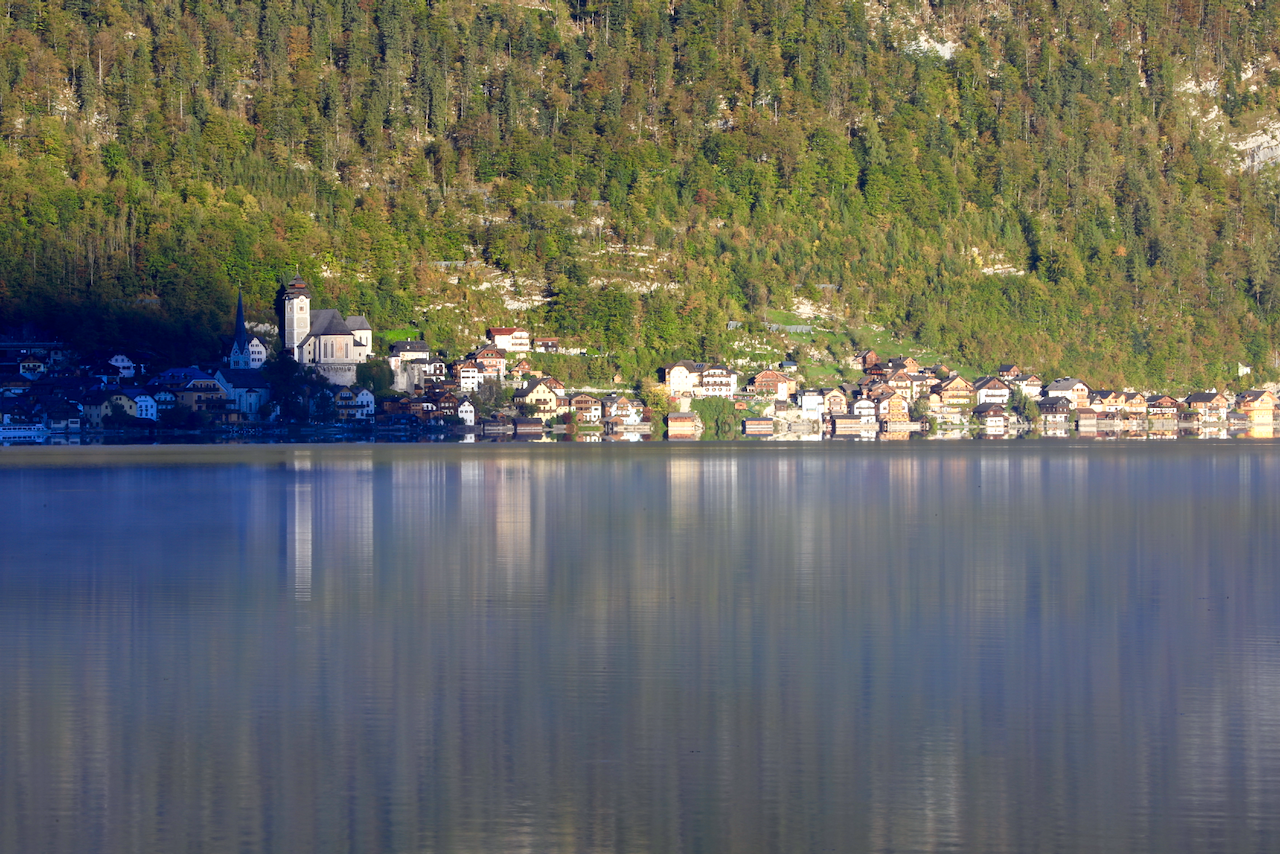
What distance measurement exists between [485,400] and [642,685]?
73522 millimetres

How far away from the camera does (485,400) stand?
85.9 meters

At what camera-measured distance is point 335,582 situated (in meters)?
20.0

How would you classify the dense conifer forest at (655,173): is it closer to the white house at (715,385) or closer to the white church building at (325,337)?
the white church building at (325,337)

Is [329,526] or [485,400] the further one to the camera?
[485,400]

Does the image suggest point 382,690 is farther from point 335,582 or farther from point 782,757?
point 335,582

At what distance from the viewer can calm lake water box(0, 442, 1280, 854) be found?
9.61 m

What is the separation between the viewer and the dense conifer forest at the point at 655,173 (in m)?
96.1

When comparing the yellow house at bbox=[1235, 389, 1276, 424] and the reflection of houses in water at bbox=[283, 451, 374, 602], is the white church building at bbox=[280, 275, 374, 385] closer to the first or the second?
the reflection of houses in water at bbox=[283, 451, 374, 602]

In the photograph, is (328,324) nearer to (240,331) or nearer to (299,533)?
(240,331)

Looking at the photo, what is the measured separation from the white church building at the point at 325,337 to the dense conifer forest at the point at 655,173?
257cm

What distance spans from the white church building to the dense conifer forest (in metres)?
2.57

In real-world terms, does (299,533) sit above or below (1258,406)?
below

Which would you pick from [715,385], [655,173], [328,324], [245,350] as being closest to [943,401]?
[715,385]

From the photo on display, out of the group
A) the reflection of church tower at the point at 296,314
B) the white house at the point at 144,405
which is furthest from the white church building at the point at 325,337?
the white house at the point at 144,405
